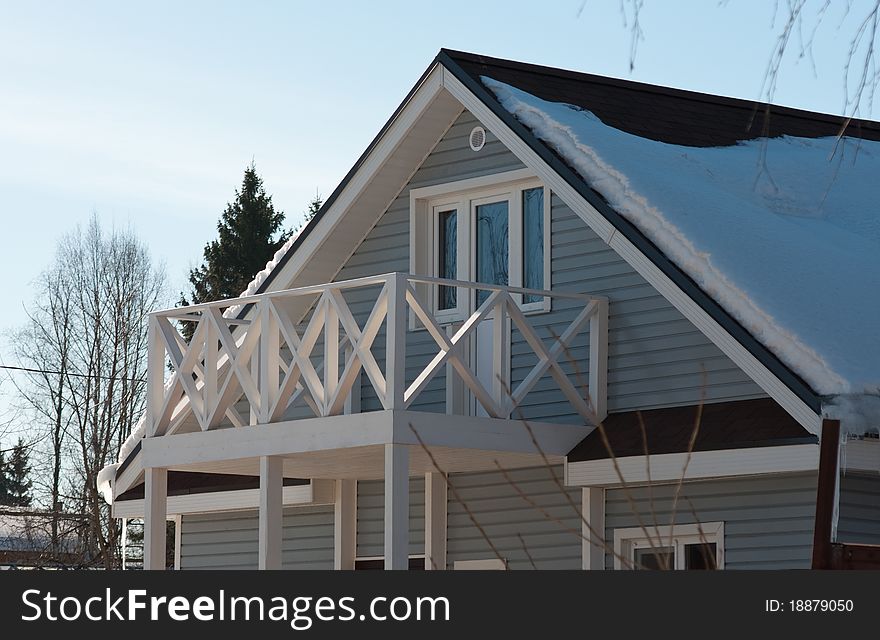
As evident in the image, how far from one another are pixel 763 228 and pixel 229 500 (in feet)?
19.7

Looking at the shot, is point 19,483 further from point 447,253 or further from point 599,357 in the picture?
point 599,357

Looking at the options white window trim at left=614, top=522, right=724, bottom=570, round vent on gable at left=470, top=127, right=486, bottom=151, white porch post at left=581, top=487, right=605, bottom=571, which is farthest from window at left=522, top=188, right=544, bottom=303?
white window trim at left=614, top=522, right=724, bottom=570

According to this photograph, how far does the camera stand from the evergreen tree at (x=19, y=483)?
3878 cm

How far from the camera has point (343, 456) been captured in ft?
40.7

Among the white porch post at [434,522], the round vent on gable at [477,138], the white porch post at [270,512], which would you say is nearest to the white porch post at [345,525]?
the white porch post at [434,522]

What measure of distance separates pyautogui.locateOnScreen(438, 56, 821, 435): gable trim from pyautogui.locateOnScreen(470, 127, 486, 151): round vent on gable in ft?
1.24

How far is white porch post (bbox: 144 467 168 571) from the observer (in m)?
13.2

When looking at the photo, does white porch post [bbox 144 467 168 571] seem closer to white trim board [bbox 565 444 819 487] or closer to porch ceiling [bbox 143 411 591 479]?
porch ceiling [bbox 143 411 591 479]

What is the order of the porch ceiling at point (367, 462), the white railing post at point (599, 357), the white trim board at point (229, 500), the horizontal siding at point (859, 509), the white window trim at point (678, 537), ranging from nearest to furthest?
the horizontal siding at point (859, 509) → the white window trim at point (678, 537) → the porch ceiling at point (367, 462) → the white railing post at point (599, 357) → the white trim board at point (229, 500)

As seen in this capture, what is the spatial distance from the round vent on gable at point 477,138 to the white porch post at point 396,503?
382cm

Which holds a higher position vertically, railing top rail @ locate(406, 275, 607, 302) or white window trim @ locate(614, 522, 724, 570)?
railing top rail @ locate(406, 275, 607, 302)

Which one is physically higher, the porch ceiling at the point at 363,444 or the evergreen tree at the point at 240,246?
the evergreen tree at the point at 240,246

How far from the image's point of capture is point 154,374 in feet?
44.3

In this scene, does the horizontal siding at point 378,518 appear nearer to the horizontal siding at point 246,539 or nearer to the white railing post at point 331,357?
the horizontal siding at point 246,539
